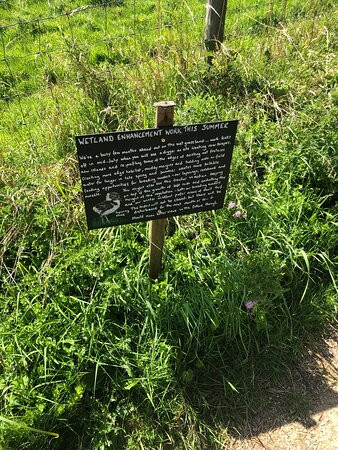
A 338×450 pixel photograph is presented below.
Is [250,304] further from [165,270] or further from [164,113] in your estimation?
[164,113]

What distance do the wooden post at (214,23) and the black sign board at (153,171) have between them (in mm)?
1780

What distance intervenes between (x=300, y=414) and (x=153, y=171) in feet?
5.33

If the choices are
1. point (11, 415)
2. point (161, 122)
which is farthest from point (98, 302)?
point (161, 122)

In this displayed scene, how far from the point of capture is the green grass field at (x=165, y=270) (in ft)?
6.64

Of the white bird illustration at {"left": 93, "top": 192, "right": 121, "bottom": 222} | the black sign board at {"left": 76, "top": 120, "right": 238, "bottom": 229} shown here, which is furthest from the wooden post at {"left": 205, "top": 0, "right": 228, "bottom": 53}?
the white bird illustration at {"left": 93, "top": 192, "right": 121, "bottom": 222}

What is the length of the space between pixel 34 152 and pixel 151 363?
1.82 m

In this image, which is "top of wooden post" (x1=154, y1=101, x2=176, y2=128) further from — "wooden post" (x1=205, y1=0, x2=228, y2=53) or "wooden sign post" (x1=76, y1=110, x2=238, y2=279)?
"wooden post" (x1=205, y1=0, x2=228, y2=53)

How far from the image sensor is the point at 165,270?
90.7 inches

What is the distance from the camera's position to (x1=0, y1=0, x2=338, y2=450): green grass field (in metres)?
2.02

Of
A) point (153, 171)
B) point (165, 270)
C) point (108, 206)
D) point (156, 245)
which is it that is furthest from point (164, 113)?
point (165, 270)

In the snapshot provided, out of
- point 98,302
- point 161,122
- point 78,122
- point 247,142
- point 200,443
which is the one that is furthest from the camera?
point 78,122

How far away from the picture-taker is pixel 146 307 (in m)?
2.20

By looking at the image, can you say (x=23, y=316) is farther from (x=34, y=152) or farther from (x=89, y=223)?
(x=34, y=152)

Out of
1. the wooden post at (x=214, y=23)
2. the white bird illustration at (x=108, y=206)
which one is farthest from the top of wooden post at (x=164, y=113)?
the wooden post at (x=214, y=23)
